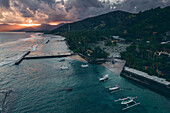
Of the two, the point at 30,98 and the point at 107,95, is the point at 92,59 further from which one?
the point at 30,98

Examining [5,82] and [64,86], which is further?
[5,82]

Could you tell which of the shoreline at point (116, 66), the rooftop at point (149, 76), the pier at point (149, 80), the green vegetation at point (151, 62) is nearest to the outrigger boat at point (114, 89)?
the pier at point (149, 80)

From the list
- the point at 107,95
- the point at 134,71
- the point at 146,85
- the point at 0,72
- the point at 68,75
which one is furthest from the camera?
the point at 0,72

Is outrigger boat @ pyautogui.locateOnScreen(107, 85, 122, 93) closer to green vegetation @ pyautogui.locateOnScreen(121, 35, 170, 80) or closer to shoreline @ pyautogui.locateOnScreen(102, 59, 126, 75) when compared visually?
shoreline @ pyautogui.locateOnScreen(102, 59, 126, 75)

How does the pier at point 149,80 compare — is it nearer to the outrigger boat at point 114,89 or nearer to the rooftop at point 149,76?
the rooftop at point 149,76

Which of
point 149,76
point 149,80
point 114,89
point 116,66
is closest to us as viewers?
point 114,89

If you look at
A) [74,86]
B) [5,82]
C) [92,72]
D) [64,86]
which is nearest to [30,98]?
[64,86]

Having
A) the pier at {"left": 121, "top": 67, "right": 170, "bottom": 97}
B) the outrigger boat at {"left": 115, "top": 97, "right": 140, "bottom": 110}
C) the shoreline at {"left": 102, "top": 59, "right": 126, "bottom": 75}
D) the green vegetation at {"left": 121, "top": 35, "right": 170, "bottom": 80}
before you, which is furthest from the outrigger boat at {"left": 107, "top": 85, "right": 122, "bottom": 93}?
the green vegetation at {"left": 121, "top": 35, "right": 170, "bottom": 80}

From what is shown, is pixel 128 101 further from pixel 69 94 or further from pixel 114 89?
pixel 69 94

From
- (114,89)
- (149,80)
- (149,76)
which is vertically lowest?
(114,89)

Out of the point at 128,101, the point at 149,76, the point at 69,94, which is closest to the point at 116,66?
the point at 149,76

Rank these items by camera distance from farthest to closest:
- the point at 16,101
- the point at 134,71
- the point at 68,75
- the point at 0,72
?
the point at 0,72
the point at 68,75
the point at 134,71
the point at 16,101
